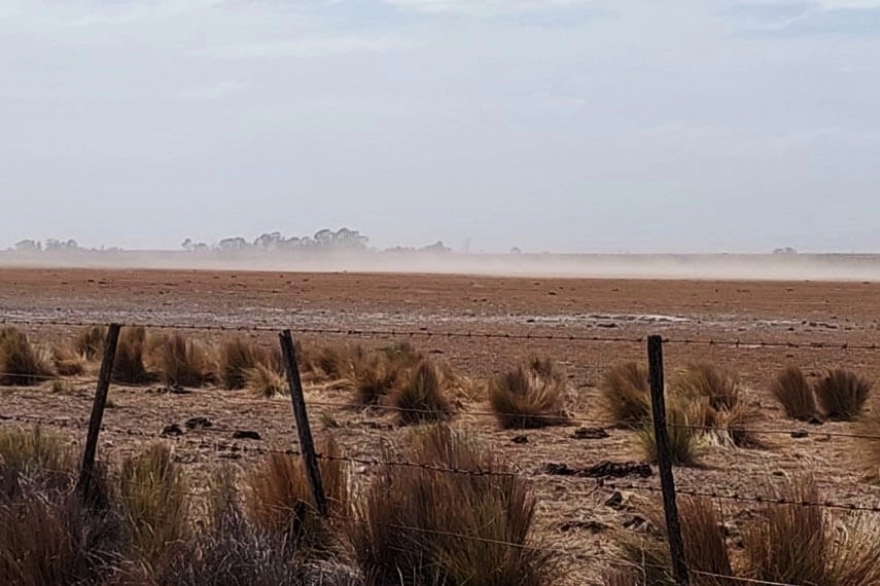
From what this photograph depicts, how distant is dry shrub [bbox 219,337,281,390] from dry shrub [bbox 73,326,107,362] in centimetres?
302

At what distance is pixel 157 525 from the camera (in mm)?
8211

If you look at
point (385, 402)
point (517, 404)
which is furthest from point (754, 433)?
point (385, 402)

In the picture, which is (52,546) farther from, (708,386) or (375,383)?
(708,386)

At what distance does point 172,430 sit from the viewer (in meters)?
15.3

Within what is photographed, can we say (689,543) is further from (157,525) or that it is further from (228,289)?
(228,289)

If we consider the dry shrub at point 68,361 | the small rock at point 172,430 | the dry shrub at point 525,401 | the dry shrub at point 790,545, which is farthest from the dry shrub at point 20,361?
the dry shrub at point 790,545

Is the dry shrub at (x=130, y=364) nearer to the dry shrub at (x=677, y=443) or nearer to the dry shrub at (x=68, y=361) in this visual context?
the dry shrub at (x=68, y=361)

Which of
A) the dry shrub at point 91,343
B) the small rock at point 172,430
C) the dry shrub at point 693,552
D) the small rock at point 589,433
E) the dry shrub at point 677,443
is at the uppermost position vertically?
the dry shrub at point 91,343

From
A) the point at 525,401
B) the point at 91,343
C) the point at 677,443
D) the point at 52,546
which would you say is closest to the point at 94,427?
the point at 52,546

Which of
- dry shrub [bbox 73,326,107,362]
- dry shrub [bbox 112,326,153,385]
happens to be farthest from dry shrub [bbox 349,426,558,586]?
dry shrub [bbox 73,326,107,362]

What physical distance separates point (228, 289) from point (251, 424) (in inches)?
1993

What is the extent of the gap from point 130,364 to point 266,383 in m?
3.04

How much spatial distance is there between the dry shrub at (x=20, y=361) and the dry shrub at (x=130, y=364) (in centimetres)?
109

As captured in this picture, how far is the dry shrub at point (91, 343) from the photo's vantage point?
24.1 m
